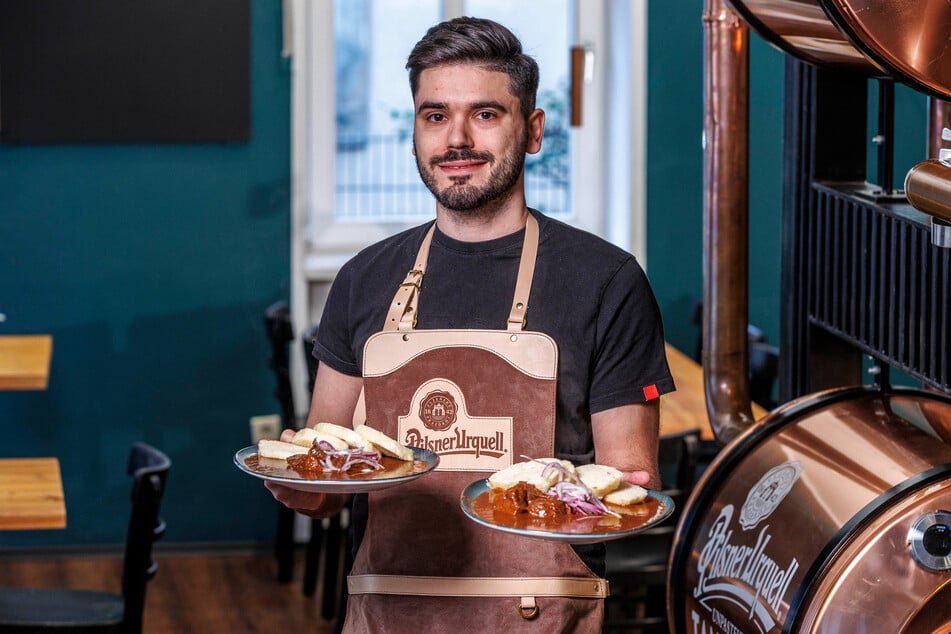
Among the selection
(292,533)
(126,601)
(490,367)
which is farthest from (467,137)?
(292,533)

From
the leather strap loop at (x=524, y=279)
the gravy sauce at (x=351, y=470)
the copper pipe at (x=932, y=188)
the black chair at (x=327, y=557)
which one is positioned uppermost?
the copper pipe at (x=932, y=188)

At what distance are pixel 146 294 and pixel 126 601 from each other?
2109mm

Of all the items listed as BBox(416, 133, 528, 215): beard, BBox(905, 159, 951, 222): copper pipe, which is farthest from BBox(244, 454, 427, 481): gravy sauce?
BBox(905, 159, 951, 222): copper pipe

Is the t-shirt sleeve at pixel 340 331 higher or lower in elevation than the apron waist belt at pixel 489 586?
higher

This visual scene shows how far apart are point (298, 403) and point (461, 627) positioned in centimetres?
326

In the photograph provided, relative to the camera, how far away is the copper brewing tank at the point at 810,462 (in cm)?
124

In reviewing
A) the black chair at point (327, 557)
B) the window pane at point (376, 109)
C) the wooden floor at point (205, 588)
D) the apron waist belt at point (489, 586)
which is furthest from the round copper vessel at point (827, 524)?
the window pane at point (376, 109)

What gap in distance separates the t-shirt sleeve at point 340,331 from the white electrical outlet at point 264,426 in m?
3.08

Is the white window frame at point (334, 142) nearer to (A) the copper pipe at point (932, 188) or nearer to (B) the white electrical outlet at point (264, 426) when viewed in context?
(B) the white electrical outlet at point (264, 426)

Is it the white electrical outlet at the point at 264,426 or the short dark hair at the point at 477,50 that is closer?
the short dark hair at the point at 477,50

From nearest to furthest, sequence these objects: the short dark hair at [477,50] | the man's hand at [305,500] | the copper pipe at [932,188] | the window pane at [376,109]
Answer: the copper pipe at [932,188], the man's hand at [305,500], the short dark hair at [477,50], the window pane at [376,109]

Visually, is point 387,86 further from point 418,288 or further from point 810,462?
point 810,462

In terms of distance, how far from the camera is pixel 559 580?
179 cm

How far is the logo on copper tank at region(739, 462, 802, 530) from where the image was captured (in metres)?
1.60
